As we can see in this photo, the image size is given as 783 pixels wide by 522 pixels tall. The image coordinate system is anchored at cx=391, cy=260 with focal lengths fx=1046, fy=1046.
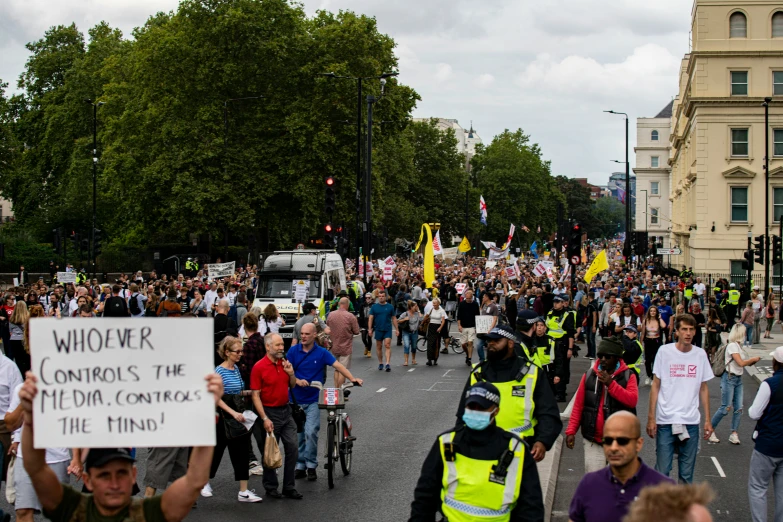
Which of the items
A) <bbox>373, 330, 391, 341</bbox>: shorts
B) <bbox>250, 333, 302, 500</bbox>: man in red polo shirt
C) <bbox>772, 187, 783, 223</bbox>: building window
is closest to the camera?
<bbox>250, 333, 302, 500</bbox>: man in red polo shirt

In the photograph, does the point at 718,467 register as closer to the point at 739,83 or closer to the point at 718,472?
the point at 718,472

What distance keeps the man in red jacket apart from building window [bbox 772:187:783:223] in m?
46.5

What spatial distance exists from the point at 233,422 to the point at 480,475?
5.07m

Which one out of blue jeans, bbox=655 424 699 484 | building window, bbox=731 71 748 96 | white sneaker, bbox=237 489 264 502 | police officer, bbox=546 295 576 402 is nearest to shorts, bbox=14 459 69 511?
white sneaker, bbox=237 489 264 502

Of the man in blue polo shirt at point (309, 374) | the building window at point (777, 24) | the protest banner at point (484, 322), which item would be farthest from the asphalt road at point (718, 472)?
the building window at point (777, 24)

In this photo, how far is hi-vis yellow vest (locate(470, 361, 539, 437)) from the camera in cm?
698

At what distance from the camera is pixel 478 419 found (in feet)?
17.1

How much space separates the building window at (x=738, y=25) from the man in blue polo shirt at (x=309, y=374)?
155ft

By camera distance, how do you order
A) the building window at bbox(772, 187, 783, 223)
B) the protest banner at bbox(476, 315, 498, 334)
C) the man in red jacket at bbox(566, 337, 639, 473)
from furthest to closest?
1. the building window at bbox(772, 187, 783, 223)
2. the protest banner at bbox(476, 315, 498, 334)
3. the man in red jacket at bbox(566, 337, 639, 473)

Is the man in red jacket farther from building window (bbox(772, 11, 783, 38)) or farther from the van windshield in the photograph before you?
building window (bbox(772, 11, 783, 38))

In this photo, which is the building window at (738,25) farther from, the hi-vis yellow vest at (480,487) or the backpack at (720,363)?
the hi-vis yellow vest at (480,487)

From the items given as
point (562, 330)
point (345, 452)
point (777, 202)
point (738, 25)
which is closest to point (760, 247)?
point (777, 202)

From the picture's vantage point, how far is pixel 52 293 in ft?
89.8

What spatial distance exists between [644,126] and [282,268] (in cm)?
10091
